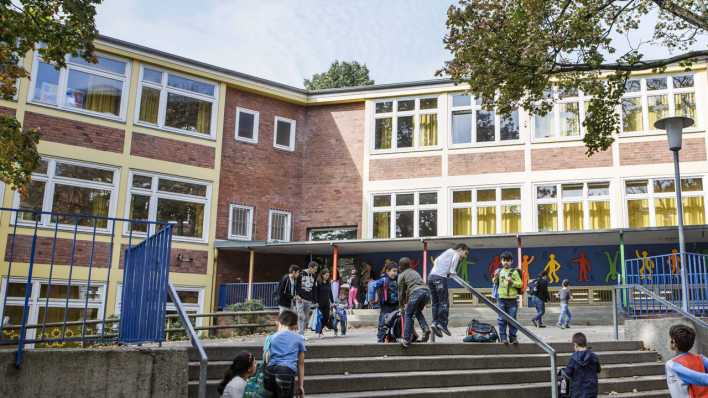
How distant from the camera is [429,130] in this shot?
78.1ft

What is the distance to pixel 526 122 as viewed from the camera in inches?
886

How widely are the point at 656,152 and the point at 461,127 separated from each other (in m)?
6.19

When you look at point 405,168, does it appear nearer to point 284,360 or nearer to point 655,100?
point 655,100

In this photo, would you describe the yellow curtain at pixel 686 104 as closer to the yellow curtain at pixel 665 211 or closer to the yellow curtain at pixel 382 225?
the yellow curtain at pixel 665 211

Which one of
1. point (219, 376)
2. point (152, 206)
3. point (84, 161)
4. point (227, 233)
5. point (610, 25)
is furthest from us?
point (227, 233)

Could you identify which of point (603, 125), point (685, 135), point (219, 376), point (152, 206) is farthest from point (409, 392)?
point (685, 135)

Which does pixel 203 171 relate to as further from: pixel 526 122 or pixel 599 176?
pixel 599 176

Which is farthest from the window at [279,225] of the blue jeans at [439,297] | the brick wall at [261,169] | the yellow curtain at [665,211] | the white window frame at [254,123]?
the blue jeans at [439,297]

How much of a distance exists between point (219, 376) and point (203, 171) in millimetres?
14865

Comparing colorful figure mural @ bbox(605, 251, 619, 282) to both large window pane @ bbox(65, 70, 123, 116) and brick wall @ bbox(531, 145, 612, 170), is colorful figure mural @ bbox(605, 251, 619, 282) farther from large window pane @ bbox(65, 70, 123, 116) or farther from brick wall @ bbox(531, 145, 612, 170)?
large window pane @ bbox(65, 70, 123, 116)

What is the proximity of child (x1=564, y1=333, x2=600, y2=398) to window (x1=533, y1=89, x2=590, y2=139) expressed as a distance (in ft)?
49.9

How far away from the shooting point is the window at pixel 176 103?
21719 millimetres

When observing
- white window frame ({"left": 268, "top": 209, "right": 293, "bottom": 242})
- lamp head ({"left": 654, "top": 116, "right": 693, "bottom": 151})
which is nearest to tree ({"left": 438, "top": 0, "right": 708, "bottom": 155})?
lamp head ({"left": 654, "top": 116, "right": 693, "bottom": 151})

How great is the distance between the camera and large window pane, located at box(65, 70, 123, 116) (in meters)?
20.2
